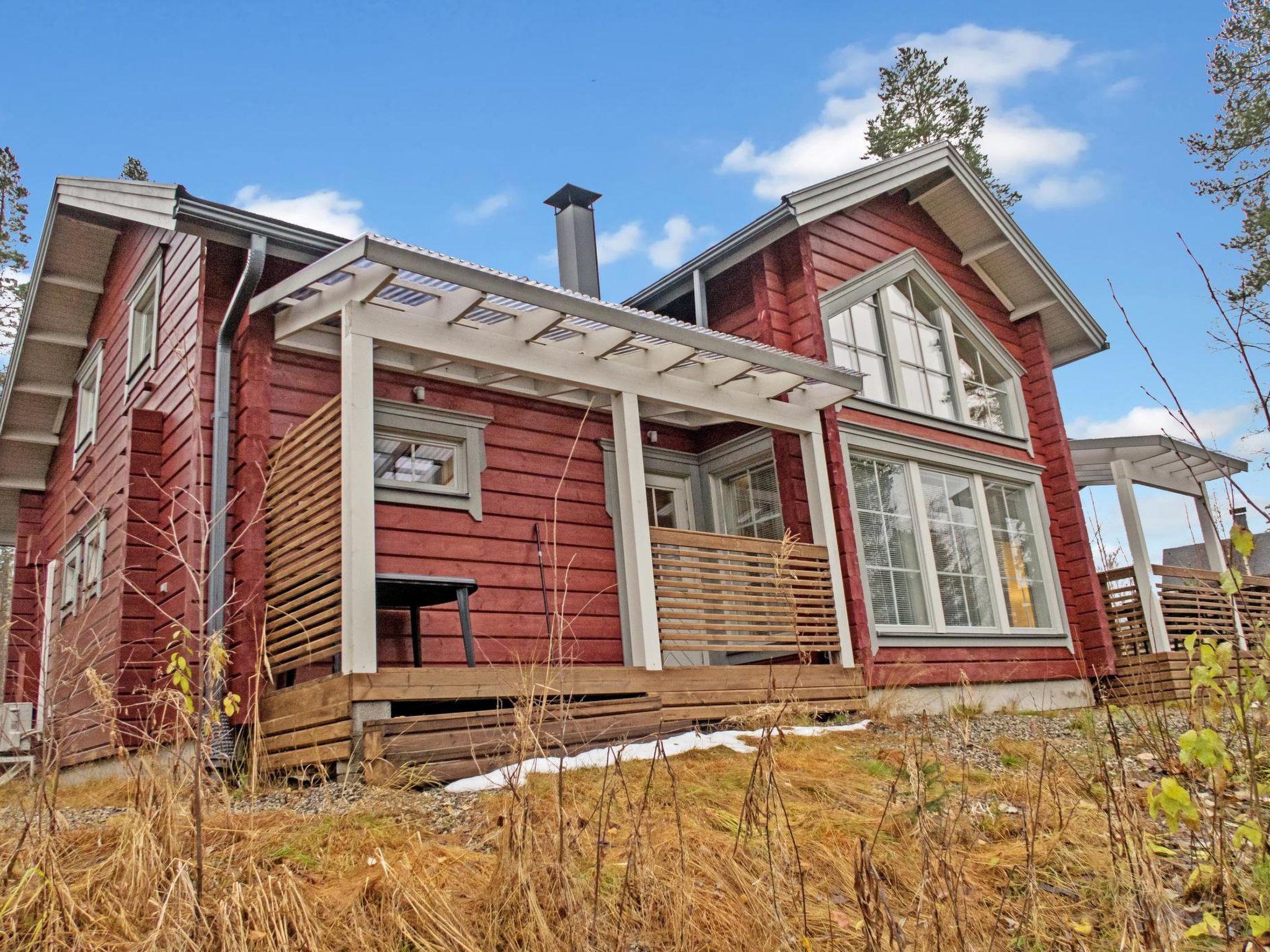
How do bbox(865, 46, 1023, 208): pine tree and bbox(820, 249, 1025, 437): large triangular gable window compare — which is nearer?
bbox(820, 249, 1025, 437): large triangular gable window

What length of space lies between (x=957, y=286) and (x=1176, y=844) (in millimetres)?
8206

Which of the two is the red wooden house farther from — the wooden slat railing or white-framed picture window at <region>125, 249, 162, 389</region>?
the wooden slat railing

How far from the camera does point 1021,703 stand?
924 centimetres

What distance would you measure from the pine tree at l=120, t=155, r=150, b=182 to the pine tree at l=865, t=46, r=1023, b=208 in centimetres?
1522

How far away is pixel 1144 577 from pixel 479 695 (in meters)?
7.74

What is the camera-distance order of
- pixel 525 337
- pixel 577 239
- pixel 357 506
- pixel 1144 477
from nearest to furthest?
pixel 357 506 < pixel 525 337 < pixel 577 239 < pixel 1144 477

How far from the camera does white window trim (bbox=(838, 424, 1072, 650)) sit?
838cm

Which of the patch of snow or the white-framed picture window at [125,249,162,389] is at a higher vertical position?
the white-framed picture window at [125,249,162,389]

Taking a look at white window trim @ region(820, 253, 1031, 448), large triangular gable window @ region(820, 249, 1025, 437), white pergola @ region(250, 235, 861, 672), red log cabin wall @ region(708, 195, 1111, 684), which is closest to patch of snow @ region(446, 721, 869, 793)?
white pergola @ region(250, 235, 861, 672)

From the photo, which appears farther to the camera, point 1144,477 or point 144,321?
point 1144,477

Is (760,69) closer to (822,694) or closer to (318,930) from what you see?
(822,694)

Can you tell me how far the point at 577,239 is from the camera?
34.6 feet

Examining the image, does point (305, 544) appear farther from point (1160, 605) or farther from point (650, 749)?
point (1160, 605)

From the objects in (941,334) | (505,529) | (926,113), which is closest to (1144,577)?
(941,334)
